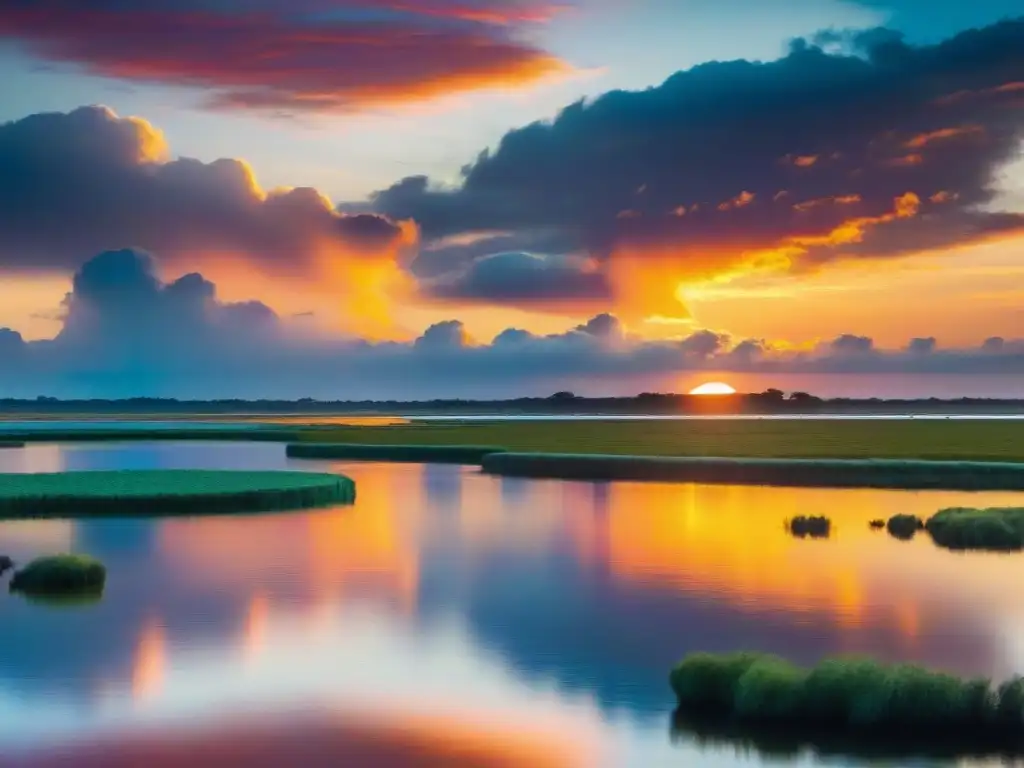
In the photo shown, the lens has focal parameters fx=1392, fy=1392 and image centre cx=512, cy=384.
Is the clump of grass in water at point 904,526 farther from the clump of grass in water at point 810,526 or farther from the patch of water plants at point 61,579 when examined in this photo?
the patch of water plants at point 61,579

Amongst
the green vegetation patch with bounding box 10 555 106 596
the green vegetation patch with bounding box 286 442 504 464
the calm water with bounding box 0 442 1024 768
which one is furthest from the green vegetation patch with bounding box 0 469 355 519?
the green vegetation patch with bounding box 286 442 504 464

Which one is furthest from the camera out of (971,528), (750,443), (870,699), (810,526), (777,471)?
(750,443)

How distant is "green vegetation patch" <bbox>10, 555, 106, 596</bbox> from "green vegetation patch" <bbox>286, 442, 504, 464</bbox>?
41862mm

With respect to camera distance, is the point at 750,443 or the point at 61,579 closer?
the point at 61,579

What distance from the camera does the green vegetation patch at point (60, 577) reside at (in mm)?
29141

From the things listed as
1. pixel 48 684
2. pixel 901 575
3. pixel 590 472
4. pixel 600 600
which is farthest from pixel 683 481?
pixel 48 684

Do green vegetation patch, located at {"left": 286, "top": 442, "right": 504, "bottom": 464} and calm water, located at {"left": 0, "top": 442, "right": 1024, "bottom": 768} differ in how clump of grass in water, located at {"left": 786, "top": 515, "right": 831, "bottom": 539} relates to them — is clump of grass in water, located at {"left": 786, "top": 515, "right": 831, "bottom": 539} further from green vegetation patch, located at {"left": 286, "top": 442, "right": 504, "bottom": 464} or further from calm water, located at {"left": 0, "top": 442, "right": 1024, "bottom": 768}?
green vegetation patch, located at {"left": 286, "top": 442, "right": 504, "bottom": 464}

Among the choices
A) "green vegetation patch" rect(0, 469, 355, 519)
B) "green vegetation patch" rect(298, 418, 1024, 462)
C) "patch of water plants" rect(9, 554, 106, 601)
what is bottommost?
"patch of water plants" rect(9, 554, 106, 601)

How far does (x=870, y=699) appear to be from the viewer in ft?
57.1

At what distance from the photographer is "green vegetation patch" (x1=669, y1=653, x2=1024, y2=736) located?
17.2m

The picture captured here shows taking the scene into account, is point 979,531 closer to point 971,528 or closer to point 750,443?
point 971,528

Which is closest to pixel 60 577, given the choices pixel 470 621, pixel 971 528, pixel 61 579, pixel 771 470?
pixel 61 579

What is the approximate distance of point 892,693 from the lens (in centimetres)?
1742

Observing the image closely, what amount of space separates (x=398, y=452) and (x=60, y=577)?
4878 centimetres
